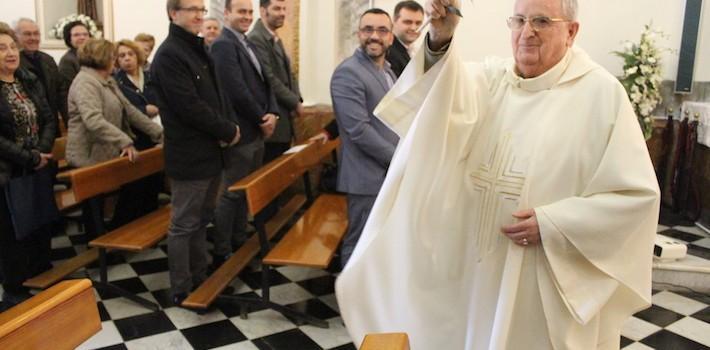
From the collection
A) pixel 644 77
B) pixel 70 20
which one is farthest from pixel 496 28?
pixel 70 20

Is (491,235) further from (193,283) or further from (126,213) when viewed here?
(126,213)

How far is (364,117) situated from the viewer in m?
3.25

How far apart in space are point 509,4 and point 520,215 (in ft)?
14.8

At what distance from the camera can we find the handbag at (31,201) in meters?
3.25

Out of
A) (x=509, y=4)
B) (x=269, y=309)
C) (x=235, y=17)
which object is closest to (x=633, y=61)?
(x=509, y=4)

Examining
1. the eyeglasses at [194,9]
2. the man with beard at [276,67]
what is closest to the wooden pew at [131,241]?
the man with beard at [276,67]

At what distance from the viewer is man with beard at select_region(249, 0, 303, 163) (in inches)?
165

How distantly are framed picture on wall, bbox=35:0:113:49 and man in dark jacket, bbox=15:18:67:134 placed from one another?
56.2 inches

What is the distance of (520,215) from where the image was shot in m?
1.73

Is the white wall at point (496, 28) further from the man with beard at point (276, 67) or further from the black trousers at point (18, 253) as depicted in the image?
the black trousers at point (18, 253)

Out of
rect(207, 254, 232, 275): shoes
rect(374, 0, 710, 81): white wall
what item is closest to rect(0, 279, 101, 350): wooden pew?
rect(207, 254, 232, 275): shoes

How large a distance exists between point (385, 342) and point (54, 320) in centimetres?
73

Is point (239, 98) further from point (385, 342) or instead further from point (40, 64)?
point (385, 342)

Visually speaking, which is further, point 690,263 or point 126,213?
point 126,213
